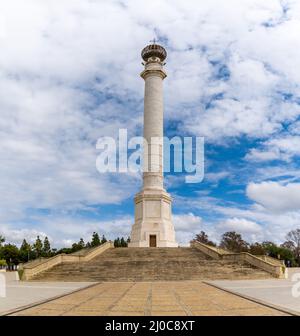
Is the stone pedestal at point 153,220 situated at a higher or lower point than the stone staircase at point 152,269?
higher

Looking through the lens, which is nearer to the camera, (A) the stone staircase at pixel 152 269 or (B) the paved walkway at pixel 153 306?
(B) the paved walkway at pixel 153 306

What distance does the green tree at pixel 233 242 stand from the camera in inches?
2731

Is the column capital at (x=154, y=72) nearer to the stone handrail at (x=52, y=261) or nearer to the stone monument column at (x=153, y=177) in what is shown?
the stone monument column at (x=153, y=177)

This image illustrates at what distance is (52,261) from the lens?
2794cm

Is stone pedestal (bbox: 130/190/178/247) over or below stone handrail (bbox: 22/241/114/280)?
over

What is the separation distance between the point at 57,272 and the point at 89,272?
2.42 metres

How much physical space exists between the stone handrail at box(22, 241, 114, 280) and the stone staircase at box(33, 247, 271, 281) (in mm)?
424

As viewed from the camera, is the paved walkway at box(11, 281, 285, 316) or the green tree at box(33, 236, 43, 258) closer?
the paved walkway at box(11, 281, 285, 316)

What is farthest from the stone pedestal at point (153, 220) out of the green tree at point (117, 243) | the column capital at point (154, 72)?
the green tree at point (117, 243)

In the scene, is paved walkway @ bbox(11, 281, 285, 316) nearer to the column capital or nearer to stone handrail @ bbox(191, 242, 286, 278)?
stone handrail @ bbox(191, 242, 286, 278)

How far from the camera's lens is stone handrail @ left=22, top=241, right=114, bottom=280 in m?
24.6

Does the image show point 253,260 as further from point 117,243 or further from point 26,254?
point 26,254

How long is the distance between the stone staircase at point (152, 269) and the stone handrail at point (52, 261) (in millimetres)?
424

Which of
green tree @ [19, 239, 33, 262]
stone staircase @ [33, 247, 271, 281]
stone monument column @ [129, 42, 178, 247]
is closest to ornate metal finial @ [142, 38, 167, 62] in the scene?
stone monument column @ [129, 42, 178, 247]
